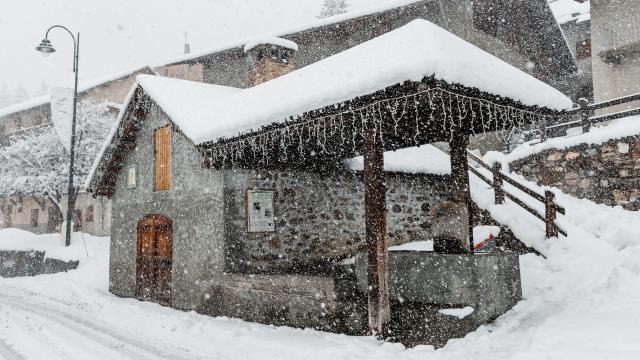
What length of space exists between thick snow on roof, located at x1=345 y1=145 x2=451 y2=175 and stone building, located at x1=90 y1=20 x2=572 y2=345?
0.67ft

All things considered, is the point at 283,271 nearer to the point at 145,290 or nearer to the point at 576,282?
the point at 145,290

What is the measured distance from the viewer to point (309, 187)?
9.14 m

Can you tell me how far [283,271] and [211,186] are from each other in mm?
2082

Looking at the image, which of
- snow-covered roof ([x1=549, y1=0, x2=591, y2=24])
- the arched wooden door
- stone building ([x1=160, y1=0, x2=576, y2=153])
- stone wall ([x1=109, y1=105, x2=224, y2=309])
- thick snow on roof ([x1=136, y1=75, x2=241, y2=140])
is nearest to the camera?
thick snow on roof ([x1=136, y1=75, x2=241, y2=140])

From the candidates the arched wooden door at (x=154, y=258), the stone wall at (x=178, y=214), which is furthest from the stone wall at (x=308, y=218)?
the arched wooden door at (x=154, y=258)

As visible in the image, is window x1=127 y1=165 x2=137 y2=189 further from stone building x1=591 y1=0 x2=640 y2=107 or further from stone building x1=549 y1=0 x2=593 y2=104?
stone building x1=549 y1=0 x2=593 y2=104

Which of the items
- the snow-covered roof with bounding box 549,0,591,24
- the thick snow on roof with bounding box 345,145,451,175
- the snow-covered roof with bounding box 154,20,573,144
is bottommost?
the thick snow on roof with bounding box 345,145,451,175

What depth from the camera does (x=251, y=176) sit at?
843 centimetres

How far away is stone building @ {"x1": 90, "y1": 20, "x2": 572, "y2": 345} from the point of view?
520cm

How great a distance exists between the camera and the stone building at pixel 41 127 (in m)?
25.5

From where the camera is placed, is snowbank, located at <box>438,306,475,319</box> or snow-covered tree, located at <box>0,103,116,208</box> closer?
snowbank, located at <box>438,306,475,319</box>

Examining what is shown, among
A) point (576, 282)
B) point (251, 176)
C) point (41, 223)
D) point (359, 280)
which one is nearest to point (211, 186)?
point (251, 176)

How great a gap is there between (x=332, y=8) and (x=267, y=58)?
31.8 m

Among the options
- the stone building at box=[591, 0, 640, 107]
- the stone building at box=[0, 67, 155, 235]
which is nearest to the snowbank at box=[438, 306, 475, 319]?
the stone building at box=[591, 0, 640, 107]
